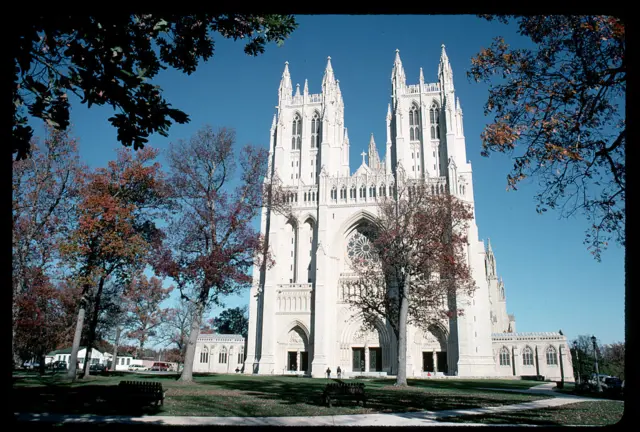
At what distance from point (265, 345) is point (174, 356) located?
76.9 feet

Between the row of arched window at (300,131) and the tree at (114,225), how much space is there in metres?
30.8

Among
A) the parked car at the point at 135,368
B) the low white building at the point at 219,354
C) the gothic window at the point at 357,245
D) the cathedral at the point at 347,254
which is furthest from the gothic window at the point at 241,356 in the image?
the gothic window at the point at 357,245

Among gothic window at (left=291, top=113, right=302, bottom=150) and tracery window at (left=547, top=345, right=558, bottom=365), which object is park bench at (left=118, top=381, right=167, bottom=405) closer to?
tracery window at (left=547, top=345, right=558, bottom=365)

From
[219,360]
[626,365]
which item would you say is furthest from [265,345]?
[626,365]

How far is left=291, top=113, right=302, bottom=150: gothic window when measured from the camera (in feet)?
188

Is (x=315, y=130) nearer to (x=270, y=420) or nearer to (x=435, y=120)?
(x=435, y=120)

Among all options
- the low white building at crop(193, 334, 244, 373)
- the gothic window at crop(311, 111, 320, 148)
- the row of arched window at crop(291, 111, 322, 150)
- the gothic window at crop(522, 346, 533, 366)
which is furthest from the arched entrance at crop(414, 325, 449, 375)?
the row of arched window at crop(291, 111, 322, 150)

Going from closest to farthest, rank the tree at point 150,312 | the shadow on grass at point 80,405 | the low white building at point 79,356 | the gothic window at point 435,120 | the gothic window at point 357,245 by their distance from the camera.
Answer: the shadow on grass at point 80,405 < the tree at point 150,312 < the gothic window at point 357,245 < the gothic window at point 435,120 < the low white building at point 79,356

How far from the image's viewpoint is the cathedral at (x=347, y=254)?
44.8 meters

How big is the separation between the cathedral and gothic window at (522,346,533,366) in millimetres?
102

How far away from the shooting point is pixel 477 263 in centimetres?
4438

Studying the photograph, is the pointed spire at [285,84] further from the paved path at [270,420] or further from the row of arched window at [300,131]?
the paved path at [270,420]

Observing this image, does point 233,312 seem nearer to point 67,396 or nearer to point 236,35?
point 67,396

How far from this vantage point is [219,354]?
55.8 meters
